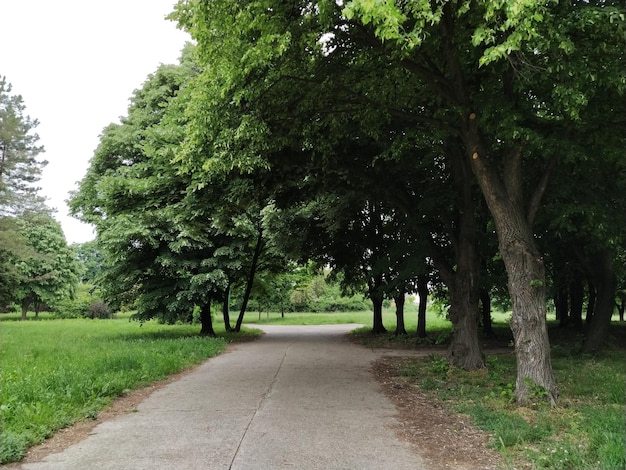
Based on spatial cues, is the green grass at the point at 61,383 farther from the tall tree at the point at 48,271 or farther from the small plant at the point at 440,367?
the tall tree at the point at 48,271

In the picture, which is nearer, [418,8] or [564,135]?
[418,8]

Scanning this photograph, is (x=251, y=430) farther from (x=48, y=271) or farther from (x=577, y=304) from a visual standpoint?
(x=48, y=271)

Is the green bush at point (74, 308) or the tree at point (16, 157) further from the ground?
the tree at point (16, 157)

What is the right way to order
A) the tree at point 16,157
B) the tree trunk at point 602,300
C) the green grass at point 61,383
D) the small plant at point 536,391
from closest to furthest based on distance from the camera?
the green grass at point 61,383 < the small plant at point 536,391 < the tree trunk at point 602,300 < the tree at point 16,157

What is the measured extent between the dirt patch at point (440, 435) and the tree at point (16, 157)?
2902cm

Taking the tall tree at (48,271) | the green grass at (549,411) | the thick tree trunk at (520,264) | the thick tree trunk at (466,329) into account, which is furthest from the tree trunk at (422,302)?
the tall tree at (48,271)

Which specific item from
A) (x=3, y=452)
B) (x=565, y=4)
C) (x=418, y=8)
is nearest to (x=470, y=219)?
(x=565, y=4)

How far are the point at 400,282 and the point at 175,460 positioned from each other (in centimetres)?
1415

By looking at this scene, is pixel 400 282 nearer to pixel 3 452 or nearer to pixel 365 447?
pixel 365 447

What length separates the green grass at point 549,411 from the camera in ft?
15.9

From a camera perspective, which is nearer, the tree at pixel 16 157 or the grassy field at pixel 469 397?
the grassy field at pixel 469 397

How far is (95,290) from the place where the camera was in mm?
21062

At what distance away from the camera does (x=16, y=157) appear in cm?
3412

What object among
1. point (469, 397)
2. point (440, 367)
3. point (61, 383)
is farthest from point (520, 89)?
point (61, 383)
